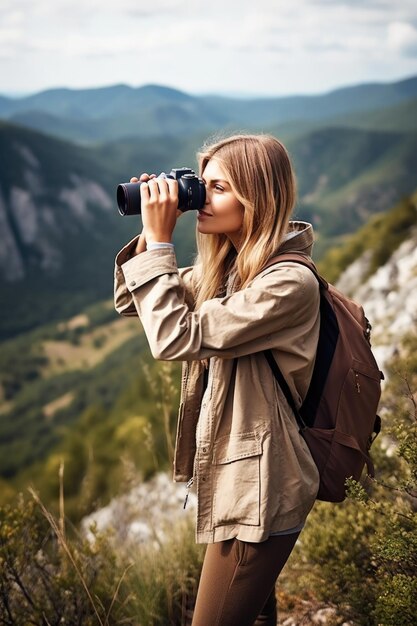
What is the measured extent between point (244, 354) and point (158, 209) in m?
0.46

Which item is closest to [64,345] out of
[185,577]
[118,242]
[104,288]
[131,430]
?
[104,288]

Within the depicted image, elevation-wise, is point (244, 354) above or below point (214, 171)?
below

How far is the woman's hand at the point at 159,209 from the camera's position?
1716 millimetres

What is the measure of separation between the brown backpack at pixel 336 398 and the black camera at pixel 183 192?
275mm

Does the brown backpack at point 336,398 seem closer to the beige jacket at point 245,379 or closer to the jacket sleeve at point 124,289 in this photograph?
the beige jacket at point 245,379

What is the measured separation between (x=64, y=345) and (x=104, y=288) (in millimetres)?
A: 23164

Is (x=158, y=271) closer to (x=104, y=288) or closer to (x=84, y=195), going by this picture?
(x=104, y=288)

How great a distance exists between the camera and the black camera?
5.73 feet

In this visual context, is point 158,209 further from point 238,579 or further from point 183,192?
point 238,579

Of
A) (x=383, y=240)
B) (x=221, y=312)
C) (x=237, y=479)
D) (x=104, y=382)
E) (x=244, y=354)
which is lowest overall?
(x=104, y=382)

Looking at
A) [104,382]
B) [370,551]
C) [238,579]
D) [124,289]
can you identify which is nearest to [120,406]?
[104,382]

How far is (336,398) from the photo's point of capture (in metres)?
1.77

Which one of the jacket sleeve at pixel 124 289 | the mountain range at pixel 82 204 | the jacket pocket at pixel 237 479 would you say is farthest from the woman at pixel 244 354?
the mountain range at pixel 82 204

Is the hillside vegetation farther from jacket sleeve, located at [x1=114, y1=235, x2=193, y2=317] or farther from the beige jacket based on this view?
the beige jacket
